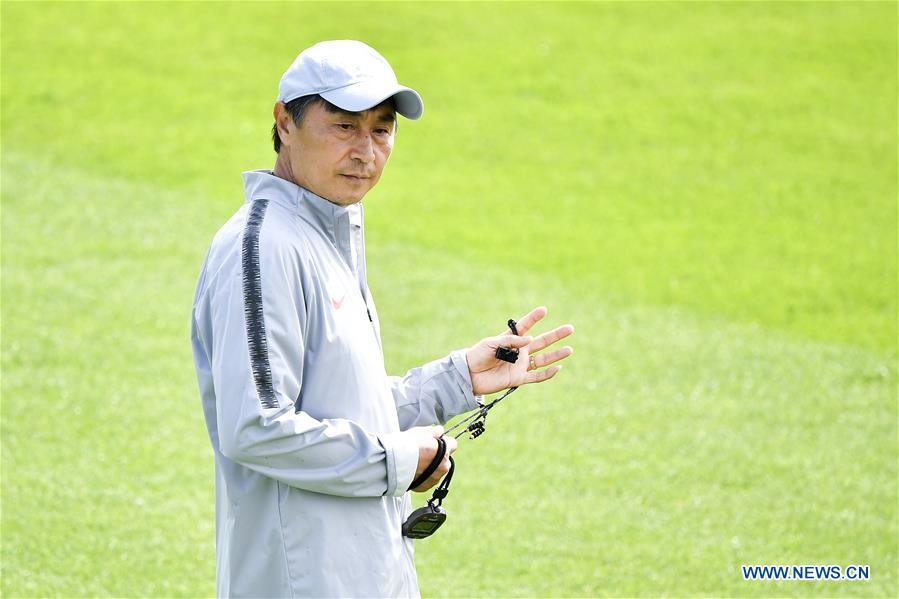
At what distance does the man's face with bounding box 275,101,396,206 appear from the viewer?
2.70 m

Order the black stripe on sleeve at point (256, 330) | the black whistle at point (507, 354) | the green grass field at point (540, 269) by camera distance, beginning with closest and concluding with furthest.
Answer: the black stripe on sleeve at point (256, 330), the black whistle at point (507, 354), the green grass field at point (540, 269)

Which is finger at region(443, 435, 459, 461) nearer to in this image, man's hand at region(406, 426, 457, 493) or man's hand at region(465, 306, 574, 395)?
man's hand at region(406, 426, 457, 493)

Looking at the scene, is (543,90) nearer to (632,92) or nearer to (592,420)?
(632,92)

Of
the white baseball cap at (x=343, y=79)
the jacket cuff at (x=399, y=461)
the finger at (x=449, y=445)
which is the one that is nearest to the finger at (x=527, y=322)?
the finger at (x=449, y=445)

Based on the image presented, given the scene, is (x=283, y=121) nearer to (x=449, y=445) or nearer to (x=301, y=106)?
(x=301, y=106)

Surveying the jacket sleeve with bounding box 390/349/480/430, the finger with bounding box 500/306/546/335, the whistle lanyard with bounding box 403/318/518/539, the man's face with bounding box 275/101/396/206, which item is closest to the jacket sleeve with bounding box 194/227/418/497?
the whistle lanyard with bounding box 403/318/518/539

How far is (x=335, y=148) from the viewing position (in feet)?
8.91

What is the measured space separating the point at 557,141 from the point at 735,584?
7.46 metres

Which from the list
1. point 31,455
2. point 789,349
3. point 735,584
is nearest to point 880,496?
point 735,584

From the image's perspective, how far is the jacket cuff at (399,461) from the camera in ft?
8.55

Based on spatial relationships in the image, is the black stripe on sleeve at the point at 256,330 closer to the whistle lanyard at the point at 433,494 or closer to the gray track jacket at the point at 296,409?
the gray track jacket at the point at 296,409

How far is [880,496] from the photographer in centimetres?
645

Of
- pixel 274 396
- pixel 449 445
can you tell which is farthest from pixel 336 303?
pixel 449 445

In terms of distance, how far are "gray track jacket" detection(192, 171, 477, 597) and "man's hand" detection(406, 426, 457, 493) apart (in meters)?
0.04
